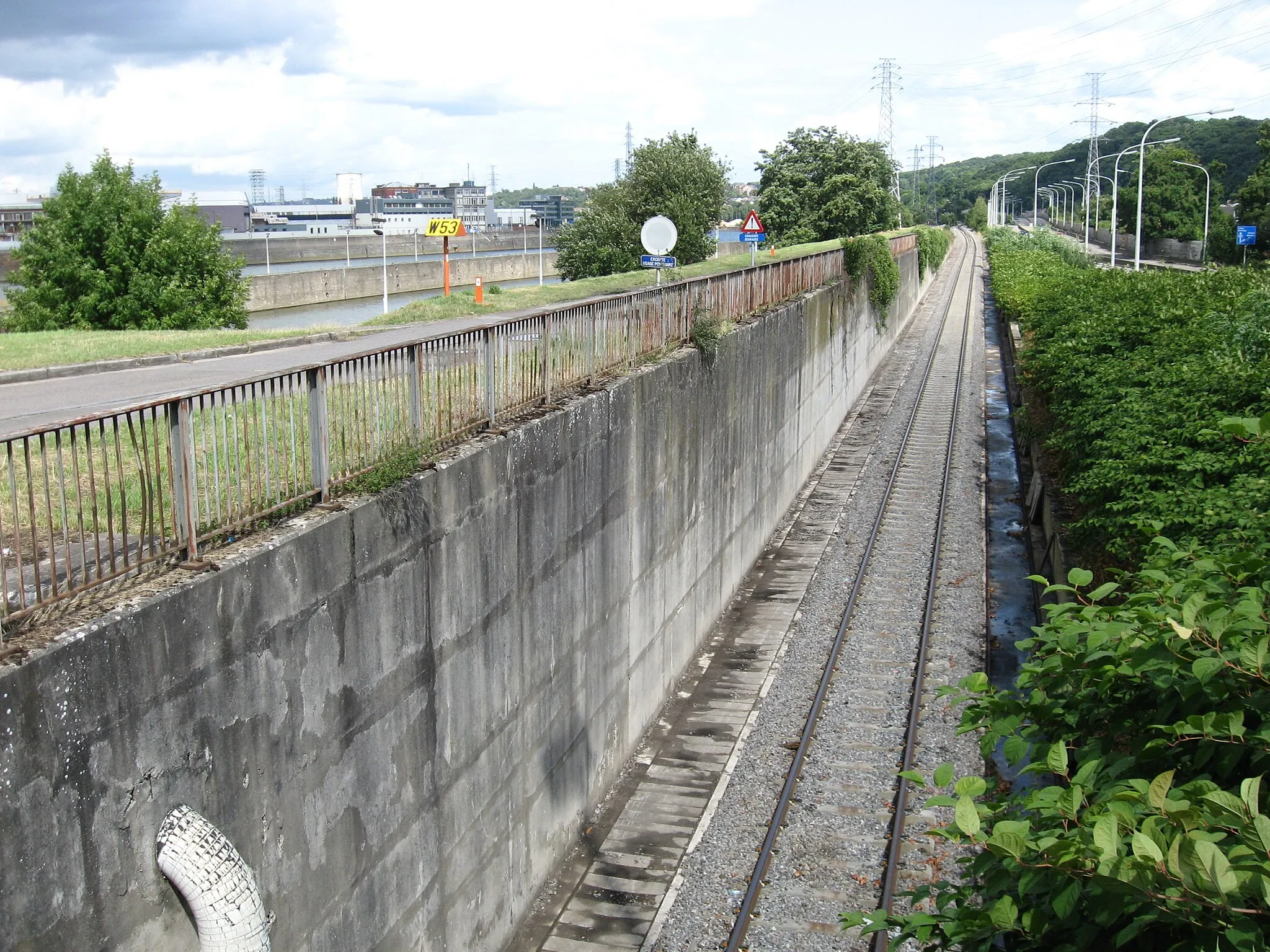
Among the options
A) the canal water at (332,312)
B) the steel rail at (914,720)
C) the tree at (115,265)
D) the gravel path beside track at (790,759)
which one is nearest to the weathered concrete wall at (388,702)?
the gravel path beside track at (790,759)

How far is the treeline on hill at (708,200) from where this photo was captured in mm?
52281

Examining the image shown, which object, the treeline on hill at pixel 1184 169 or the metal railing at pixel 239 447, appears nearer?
the metal railing at pixel 239 447

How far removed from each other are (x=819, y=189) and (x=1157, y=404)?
52.3 m

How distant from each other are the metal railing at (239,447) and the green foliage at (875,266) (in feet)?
70.5

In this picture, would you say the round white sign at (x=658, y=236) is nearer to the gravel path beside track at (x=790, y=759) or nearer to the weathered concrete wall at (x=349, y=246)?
the gravel path beside track at (x=790, y=759)

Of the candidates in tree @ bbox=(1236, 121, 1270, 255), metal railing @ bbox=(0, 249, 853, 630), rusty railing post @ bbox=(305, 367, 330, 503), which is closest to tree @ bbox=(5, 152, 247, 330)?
metal railing @ bbox=(0, 249, 853, 630)

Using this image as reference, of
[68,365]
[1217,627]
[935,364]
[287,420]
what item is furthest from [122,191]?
[1217,627]

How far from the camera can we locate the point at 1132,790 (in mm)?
3975

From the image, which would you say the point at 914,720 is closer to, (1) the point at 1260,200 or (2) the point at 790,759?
(2) the point at 790,759

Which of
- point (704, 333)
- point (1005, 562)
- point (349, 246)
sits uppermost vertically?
point (349, 246)

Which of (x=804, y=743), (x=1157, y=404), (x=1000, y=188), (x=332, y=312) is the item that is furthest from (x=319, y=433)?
(x=1000, y=188)

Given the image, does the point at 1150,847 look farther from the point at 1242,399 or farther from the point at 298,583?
the point at 1242,399

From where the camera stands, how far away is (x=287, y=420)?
6.80 m

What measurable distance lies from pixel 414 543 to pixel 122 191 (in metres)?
32.3
